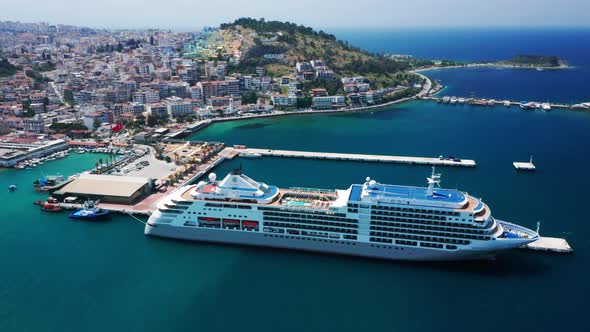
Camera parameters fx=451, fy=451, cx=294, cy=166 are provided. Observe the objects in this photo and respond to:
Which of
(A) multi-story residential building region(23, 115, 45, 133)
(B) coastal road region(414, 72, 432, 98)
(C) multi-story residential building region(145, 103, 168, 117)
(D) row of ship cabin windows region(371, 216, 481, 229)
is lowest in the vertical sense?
(D) row of ship cabin windows region(371, 216, 481, 229)

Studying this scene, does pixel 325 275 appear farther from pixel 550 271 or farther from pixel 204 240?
pixel 550 271

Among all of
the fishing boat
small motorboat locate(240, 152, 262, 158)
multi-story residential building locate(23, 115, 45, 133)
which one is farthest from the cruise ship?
multi-story residential building locate(23, 115, 45, 133)

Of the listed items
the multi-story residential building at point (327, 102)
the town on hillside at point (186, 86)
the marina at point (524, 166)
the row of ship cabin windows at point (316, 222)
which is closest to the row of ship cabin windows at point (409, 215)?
the row of ship cabin windows at point (316, 222)

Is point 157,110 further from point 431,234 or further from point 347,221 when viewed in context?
point 431,234

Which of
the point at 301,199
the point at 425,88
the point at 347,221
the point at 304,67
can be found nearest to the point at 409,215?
the point at 347,221

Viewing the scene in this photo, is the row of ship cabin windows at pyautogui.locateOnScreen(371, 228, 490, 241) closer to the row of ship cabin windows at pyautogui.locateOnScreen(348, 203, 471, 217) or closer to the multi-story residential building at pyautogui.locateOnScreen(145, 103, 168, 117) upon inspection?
the row of ship cabin windows at pyautogui.locateOnScreen(348, 203, 471, 217)
